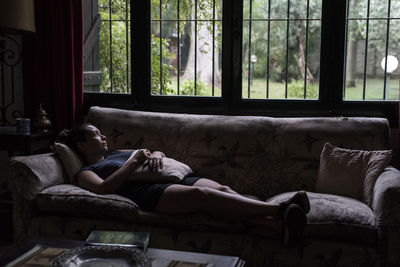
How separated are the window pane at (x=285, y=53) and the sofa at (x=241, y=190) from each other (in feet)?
2.14

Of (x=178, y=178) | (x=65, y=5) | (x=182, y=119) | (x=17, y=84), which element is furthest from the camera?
(x=17, y=84)

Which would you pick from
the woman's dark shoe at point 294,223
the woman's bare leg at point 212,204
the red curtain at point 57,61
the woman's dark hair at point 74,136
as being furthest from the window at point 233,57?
the woman's dark shoe at point 294,223

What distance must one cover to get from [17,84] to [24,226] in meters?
1.59

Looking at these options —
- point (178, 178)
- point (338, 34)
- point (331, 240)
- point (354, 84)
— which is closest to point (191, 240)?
point (178, 178)

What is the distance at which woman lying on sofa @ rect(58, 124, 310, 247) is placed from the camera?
2340mm

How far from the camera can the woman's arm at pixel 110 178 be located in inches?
106

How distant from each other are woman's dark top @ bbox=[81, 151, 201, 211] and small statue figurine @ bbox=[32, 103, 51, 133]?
77 cm

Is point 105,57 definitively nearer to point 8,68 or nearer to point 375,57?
point 8,68

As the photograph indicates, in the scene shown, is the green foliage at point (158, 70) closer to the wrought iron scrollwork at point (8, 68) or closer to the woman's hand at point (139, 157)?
the wrought iron scrollwork at point (8, 68)

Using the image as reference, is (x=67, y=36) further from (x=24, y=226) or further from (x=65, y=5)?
(x=24, y=226)

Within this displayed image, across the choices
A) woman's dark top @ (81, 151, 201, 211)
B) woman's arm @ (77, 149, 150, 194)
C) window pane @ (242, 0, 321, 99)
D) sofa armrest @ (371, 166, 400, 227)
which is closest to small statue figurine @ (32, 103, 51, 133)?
woman's dark top @ (81, 151, 201, 211)

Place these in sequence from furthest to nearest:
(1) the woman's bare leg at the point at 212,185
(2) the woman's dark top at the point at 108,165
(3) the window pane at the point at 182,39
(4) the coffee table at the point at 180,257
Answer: (3) the window pane at the point at 182,39 → (2) the woman's dark top at the point at 108,165 → (1) the woman's bare leg at the point at 212,185 → (4) the coffee table at the point at 180,257

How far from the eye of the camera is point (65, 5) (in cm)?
363

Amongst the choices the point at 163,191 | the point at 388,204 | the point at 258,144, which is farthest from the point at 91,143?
the point at 388,204
